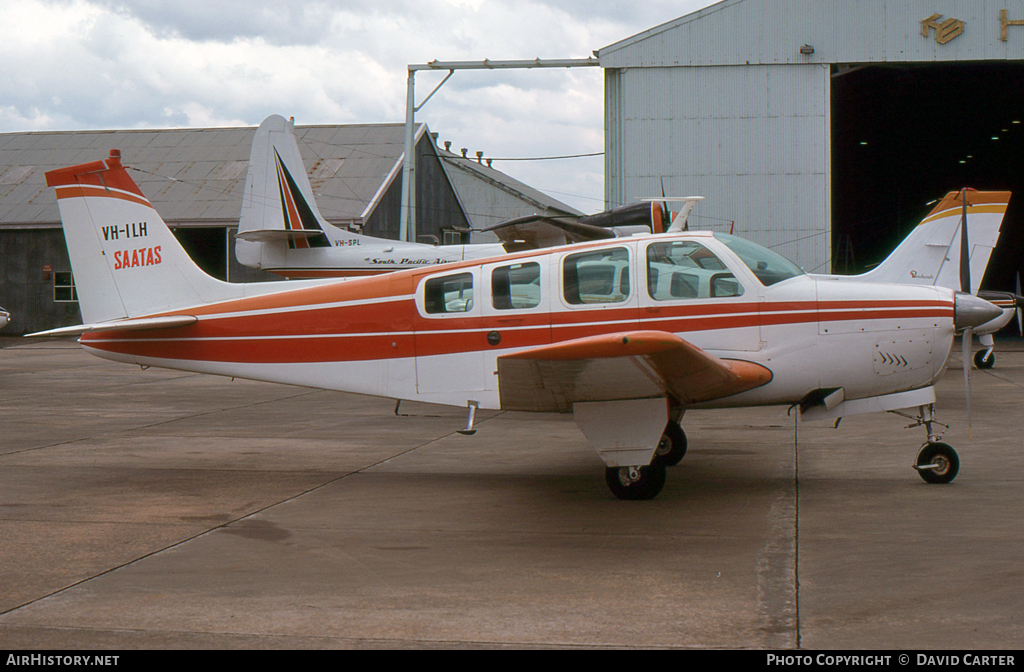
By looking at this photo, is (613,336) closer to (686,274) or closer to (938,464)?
(686,274)

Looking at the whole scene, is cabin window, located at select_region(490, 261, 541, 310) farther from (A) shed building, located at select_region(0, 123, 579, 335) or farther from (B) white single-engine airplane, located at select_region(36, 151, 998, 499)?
(A) shed building, located at select_region(0, 123, 579, 335)

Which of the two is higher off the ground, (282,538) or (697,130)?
(697,130)

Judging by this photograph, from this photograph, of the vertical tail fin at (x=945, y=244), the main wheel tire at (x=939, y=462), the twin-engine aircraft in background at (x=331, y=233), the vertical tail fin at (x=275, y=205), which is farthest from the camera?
the vertical tail fin at (x=275, y=205)

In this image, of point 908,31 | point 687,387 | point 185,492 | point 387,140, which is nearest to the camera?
point 687,387

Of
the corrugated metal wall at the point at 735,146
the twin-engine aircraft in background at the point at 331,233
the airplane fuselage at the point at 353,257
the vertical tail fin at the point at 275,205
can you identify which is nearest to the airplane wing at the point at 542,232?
the twin-engine aircraft in background at the point at 331,233

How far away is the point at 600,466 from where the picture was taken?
8.66 m

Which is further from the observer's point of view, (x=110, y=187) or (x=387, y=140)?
(x=387, y=140)

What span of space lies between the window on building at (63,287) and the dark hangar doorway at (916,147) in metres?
27.9

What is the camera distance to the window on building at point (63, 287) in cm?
3406

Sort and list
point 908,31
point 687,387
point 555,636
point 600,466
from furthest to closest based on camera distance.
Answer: point 908,31 < point 600,466 < point 687,387 < point 555,636

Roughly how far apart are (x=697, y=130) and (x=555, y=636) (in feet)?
64.7

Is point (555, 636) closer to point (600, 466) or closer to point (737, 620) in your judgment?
point (737, 620)

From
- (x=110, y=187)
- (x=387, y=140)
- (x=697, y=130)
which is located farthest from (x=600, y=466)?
(x=387, y=140)

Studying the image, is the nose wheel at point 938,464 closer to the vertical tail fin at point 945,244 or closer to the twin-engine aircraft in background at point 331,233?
the vertical tail fin at point 945,244
